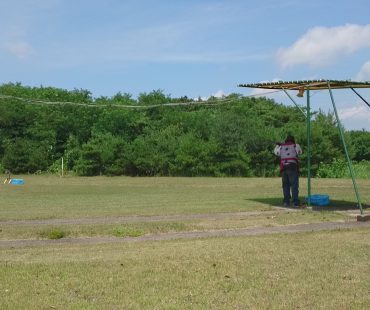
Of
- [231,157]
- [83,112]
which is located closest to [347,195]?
[231,157]

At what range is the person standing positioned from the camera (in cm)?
1594

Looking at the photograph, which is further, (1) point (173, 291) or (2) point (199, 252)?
(2) point (199, 252)

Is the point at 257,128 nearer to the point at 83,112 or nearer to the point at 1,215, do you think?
the point at 83,112

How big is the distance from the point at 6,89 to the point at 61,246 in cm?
4128

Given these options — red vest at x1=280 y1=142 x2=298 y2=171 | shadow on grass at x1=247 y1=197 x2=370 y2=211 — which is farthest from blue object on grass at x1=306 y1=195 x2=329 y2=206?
red vest at x1=280 y1=142 x2=298 y2=171

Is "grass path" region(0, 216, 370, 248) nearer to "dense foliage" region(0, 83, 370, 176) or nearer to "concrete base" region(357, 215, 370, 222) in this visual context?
"concrete base" region(357, 215, 370, 222)

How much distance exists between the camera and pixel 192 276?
7.02 metres

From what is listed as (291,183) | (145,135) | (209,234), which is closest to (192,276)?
(209,234)

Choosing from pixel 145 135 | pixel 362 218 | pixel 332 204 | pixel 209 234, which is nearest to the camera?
pixel 209 234

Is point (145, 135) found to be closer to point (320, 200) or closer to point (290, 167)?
point (290, 167)

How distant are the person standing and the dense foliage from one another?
21.6 m

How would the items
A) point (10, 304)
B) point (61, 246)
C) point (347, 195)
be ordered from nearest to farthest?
1. point (10, 304)
2. point (61, 246)
3. point (347, 195)

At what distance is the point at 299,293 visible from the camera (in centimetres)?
621

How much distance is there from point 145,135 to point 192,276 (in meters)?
35.1
